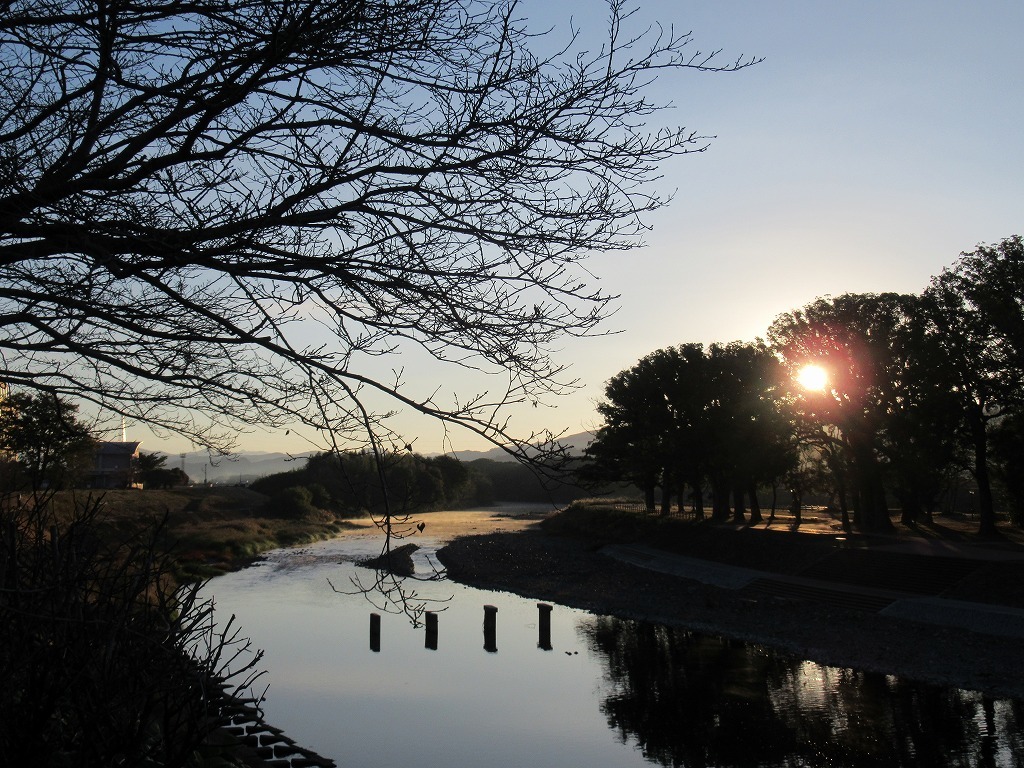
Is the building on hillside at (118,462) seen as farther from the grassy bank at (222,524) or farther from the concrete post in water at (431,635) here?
the concrete post in water at (431,635)

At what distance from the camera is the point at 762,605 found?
2694 centimetres

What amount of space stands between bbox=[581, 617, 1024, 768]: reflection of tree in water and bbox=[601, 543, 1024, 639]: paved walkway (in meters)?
5.38

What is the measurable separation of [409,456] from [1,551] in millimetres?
2291

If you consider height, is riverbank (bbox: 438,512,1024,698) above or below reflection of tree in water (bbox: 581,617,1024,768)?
above

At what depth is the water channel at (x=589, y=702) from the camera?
562 inches

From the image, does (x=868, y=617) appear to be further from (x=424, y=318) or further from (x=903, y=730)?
(x=424, y=318)

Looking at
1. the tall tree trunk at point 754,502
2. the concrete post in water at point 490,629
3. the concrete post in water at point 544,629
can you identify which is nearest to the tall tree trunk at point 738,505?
A: the tall tree trunk at point 754,502

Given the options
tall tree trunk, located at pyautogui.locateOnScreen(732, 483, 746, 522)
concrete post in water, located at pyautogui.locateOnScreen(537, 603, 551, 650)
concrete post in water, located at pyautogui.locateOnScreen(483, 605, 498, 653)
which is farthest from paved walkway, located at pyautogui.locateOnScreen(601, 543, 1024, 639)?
concrete post in water, located at pyautogui.locateOnScreen(483, 605, 498, 653)

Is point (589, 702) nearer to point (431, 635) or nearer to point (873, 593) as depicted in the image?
point (431, 635)

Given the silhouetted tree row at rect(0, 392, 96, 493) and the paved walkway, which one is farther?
the paved walkway

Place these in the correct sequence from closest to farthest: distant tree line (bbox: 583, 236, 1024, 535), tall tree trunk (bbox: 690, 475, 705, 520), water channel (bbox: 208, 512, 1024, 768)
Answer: water channel (bbox: 208, 512, 1024, 768) < distant tree line (bbox: 583, 236, 1024, 535) < tall tree trunk (bbox: 690, 475, 705, 520)

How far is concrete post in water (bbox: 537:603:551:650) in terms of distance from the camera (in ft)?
74.2

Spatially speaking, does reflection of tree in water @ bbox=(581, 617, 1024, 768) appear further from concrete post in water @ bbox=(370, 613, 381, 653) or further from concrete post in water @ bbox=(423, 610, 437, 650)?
concrete post in water @ bbox=(370, 613, 381, 653)

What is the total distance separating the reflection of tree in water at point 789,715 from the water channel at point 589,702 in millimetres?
46
